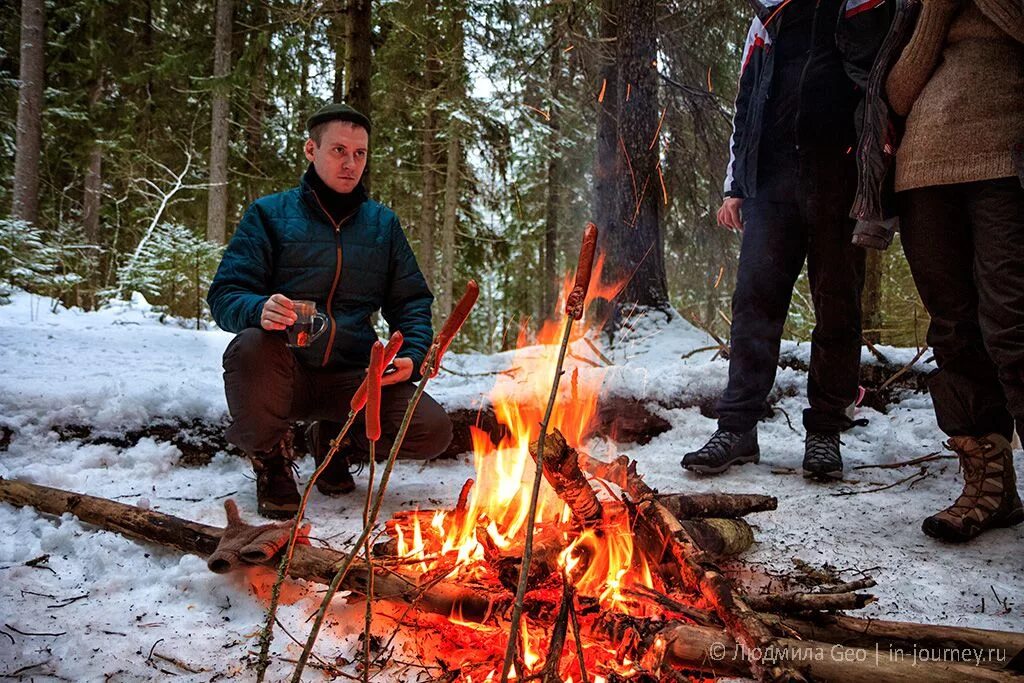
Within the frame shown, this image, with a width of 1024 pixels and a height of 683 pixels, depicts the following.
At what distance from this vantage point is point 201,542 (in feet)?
7.06

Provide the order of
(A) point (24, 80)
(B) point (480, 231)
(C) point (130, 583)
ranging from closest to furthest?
(C) point (130, 583) → (A) point (24, 80) → (B) point (480, 231)

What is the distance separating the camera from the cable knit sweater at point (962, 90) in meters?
2.18

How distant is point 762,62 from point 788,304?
1.41 metres

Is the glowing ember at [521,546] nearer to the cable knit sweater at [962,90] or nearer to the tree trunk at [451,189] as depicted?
the cable knit sweater at [962,90]

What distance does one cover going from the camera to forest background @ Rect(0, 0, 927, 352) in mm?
6879

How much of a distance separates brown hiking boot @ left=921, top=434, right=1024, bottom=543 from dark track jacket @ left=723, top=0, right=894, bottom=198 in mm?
1719

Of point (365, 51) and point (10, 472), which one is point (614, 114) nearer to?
point (365, 51)

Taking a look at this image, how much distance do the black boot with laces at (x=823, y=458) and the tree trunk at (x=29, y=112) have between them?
1380 cm

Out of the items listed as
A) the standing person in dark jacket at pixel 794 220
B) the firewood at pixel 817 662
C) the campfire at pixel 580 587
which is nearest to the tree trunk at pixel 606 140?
the standing person in dark jacket at pixel 794 220

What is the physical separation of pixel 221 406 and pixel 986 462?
3.92 m

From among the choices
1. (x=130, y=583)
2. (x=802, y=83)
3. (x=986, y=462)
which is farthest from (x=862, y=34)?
(x=130, y=583)

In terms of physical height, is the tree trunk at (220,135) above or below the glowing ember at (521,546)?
above

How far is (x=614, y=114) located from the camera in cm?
708

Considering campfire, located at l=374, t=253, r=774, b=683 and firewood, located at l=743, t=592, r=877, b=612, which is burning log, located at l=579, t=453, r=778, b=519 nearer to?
campfire, located at l=374, t=253, r=774, b=683
